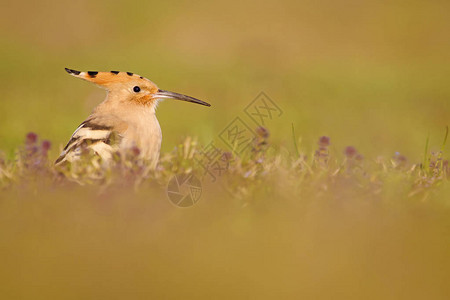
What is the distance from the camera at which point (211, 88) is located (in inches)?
299

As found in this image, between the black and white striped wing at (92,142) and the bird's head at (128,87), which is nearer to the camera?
the black and white striped wing at (92,142)

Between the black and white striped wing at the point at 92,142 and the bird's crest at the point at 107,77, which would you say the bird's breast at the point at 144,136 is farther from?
the bird's crest at the point at 107,77

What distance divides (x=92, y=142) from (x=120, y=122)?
0.32 m

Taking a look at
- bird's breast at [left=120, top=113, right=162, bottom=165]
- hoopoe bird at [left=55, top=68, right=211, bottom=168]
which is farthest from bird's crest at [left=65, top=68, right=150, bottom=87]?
bird's breast at [left=120, top=113, right=162, bottom=165]

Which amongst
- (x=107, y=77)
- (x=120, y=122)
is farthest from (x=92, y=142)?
(x=107, y=77)

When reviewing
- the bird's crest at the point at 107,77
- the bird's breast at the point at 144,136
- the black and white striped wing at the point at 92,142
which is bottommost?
the black and white striped wing at the point at 92,142

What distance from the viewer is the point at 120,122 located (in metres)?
4.16

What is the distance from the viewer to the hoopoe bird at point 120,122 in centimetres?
392

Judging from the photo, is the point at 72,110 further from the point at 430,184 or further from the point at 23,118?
the point at 430,184

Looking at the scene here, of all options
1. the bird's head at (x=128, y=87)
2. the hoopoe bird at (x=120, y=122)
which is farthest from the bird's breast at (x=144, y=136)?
the bird's head at (x=128, y=87)

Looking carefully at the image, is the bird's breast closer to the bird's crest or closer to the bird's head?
the bird's head

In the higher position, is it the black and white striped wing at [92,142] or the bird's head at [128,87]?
the bird's head at [128,87]

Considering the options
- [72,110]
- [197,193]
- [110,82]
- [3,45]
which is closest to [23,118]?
[72,110]

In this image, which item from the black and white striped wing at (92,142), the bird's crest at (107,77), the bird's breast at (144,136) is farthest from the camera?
the bird's crest at (107,77)
